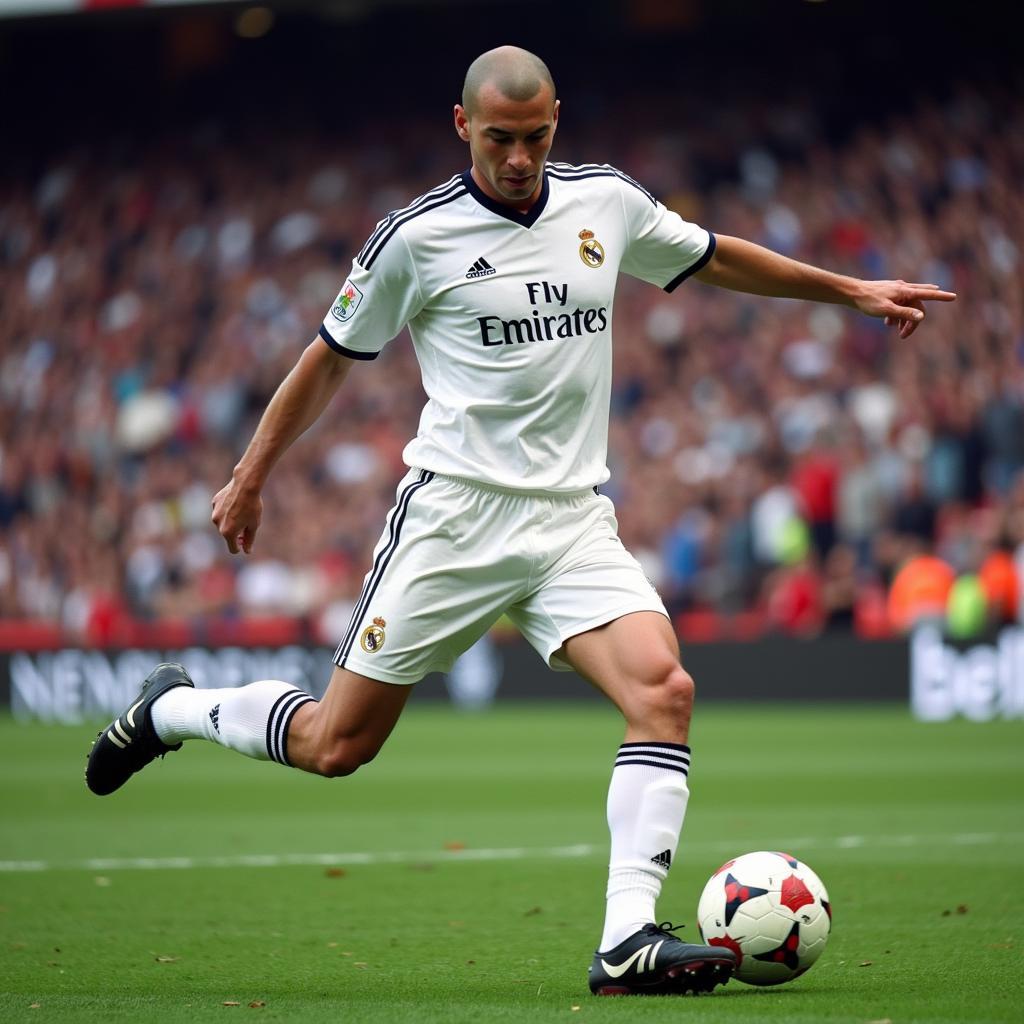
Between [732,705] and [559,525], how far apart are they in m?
13.9

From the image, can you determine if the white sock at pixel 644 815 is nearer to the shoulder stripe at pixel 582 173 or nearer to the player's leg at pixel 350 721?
the player's leg at pixel 350 721

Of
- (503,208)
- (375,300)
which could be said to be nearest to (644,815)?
(375,300)

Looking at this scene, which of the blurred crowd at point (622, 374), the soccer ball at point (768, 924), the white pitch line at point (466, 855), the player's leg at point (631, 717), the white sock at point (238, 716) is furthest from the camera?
the blurred crowd at point (622, 374)

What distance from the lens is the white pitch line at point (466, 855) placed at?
8648 millimetres

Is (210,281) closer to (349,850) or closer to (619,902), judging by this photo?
(349,850)

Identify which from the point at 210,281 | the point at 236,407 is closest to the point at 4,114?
the point at 210,281

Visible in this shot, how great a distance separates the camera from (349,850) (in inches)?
364

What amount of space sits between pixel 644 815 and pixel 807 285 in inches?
68.5

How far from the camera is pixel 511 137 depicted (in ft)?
17.3

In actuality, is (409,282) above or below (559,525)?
above

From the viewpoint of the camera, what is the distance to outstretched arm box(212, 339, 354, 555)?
5.60 metres

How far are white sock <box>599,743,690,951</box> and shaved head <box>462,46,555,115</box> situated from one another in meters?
1.84

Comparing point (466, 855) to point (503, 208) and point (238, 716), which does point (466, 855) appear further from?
point (503, 208)

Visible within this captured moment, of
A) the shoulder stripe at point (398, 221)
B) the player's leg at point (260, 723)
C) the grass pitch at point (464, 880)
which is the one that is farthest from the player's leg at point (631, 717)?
the shoulder stripe at point (398, 221)
